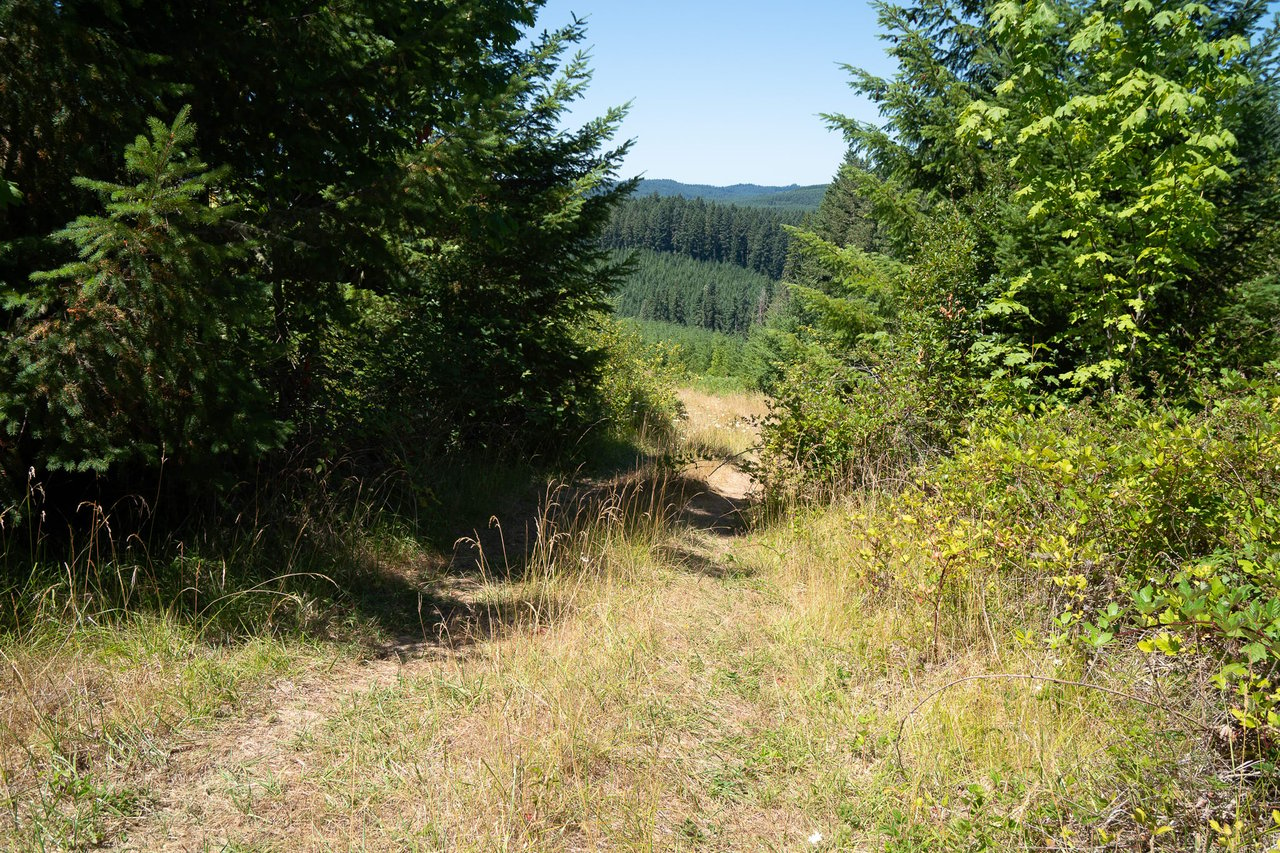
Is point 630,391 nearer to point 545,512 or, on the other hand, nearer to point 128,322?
point 545,512

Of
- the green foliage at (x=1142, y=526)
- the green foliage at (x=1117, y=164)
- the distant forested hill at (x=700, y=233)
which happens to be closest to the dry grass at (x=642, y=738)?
the green foliage at (x=1142, y=526)

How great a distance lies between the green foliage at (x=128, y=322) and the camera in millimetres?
3584

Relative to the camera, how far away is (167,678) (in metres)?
3.53

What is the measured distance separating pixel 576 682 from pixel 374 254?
3.20 meters

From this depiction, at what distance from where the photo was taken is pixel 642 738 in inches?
135

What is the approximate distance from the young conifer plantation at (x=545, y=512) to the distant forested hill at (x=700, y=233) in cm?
15368

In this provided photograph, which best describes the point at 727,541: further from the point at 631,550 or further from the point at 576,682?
the point at 576,682

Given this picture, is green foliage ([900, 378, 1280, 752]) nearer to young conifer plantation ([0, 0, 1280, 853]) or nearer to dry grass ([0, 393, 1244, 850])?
young conifer plantation ([0, 0, 1280, 853])

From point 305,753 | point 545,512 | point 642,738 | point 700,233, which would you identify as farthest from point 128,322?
point 700,233

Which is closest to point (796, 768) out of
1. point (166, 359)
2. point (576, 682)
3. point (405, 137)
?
point (576, 682)

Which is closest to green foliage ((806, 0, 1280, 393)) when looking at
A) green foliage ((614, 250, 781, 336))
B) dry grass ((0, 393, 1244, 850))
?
dry grass ((0, 393, 1244, 850))

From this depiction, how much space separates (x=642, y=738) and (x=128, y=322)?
3.26 m

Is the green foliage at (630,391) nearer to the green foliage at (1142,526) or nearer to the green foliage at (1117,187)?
the green foliage at (1117,187)

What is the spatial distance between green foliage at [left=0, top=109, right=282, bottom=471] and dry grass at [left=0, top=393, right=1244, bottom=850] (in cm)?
111
